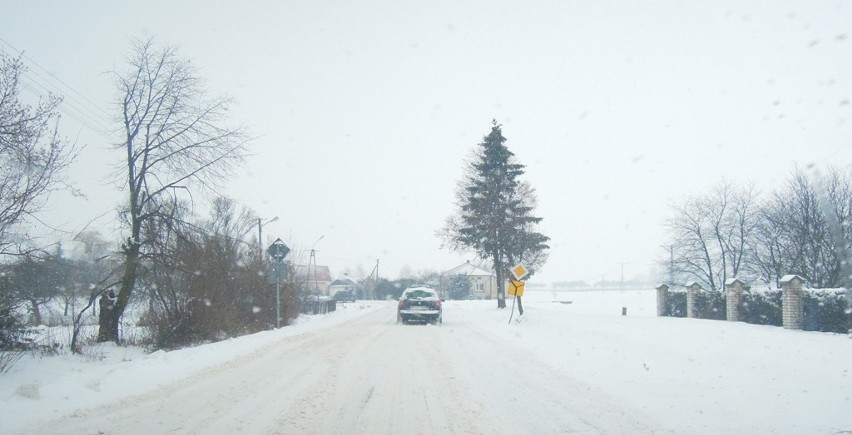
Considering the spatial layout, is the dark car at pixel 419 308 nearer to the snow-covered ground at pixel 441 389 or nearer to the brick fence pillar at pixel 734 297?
the snow-covered ground at pixel 441 389

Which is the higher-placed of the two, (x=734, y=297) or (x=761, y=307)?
(x=734, y=297)

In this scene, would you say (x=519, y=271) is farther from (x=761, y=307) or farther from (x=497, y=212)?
(x=497, y=212)

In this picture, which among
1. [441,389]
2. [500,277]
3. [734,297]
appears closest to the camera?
[441,389]

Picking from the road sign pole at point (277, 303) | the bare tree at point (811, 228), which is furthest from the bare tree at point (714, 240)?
the road sign pole at point (277, 303)

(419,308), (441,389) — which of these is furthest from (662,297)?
(441,389)

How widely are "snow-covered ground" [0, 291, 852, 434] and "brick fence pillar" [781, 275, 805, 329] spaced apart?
122 inches

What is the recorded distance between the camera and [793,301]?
16719 mm

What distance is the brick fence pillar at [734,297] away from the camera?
808 inches

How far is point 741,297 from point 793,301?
3.77 metres

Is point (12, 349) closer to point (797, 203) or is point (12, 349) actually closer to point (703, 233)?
point (797, 203)

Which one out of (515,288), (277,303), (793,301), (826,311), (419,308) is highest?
(515,288)

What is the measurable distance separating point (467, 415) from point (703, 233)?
44.1m

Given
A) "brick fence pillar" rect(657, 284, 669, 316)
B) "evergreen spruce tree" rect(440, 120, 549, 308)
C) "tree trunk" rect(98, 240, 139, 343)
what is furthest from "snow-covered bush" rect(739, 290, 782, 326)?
"tree trunk" rect(98, 240, 139, 343)

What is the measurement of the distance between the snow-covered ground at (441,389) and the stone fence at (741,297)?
313cm
